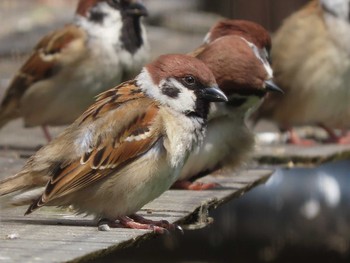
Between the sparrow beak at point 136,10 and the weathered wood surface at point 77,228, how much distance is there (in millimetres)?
1808

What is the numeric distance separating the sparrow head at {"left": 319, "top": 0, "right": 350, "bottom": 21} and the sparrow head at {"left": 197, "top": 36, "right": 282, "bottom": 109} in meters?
2.40

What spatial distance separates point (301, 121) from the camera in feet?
29.0

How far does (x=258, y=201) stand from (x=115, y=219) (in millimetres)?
3040

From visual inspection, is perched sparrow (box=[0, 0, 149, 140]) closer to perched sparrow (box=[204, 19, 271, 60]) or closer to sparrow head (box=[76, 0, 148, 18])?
sparrow head (box=[76, 0, 148, 18])

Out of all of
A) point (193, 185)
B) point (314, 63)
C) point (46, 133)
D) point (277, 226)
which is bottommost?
point (277, 226)

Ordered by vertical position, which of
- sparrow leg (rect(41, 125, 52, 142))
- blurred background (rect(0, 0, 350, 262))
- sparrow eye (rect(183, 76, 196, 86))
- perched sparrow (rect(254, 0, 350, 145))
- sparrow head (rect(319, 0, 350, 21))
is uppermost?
sparrow eye (rect(183, 76, 196, 86))

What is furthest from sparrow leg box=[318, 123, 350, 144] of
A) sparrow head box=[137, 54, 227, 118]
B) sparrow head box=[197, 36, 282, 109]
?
sparrow head box=[137, 54, 227, 118]

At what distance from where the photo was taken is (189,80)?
5.36 metres

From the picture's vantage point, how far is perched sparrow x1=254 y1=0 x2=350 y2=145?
28.2ft

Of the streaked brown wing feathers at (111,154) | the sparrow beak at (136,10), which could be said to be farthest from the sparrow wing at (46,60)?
the streaked brown wing feathers at (111,154)

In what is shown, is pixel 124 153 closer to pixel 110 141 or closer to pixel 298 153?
pixel 110 141

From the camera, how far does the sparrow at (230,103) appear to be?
20.6 ft

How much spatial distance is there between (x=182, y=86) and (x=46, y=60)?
284 centimetres

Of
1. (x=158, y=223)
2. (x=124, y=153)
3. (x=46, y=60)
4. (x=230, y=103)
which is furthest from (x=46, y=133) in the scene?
(x=158, y=223)
